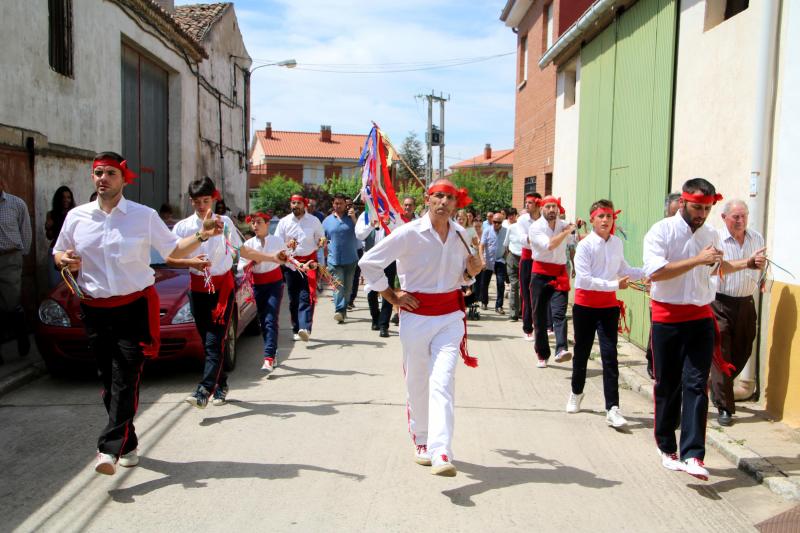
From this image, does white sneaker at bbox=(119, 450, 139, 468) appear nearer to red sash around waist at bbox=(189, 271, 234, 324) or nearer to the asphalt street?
the asphalt street

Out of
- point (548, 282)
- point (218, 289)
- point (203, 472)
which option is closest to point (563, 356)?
point (548, 282)

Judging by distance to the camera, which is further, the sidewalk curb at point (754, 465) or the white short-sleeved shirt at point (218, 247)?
the white short-sleeved shirt at point (218, 247)

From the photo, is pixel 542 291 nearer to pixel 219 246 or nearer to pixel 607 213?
pixel 607 213

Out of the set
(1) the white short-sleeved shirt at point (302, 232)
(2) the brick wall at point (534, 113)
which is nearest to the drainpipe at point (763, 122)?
(1) the white short-sleeved shirt at point (302, 232)

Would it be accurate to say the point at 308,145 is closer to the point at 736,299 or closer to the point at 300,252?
the point at 300,252

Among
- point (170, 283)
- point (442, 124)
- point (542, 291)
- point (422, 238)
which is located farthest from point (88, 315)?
point (442, 124)

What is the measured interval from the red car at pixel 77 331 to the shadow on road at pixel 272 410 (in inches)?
32.8

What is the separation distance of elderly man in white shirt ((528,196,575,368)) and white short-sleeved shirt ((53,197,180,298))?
4.81m

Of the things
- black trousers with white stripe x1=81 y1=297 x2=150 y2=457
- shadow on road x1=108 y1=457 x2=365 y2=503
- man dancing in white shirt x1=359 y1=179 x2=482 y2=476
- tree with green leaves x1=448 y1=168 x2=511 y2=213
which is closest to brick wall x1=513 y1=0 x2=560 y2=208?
man dancing in white shirt x1=359 y1=179 x2=482 y2=476

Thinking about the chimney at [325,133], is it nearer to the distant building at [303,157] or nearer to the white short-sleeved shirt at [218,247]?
the distant building at [303,157]

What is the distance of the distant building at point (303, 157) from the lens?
6209 centimetres

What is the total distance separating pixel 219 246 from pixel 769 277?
488cm

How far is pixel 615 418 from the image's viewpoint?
6266mm

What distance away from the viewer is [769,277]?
6.62 m
